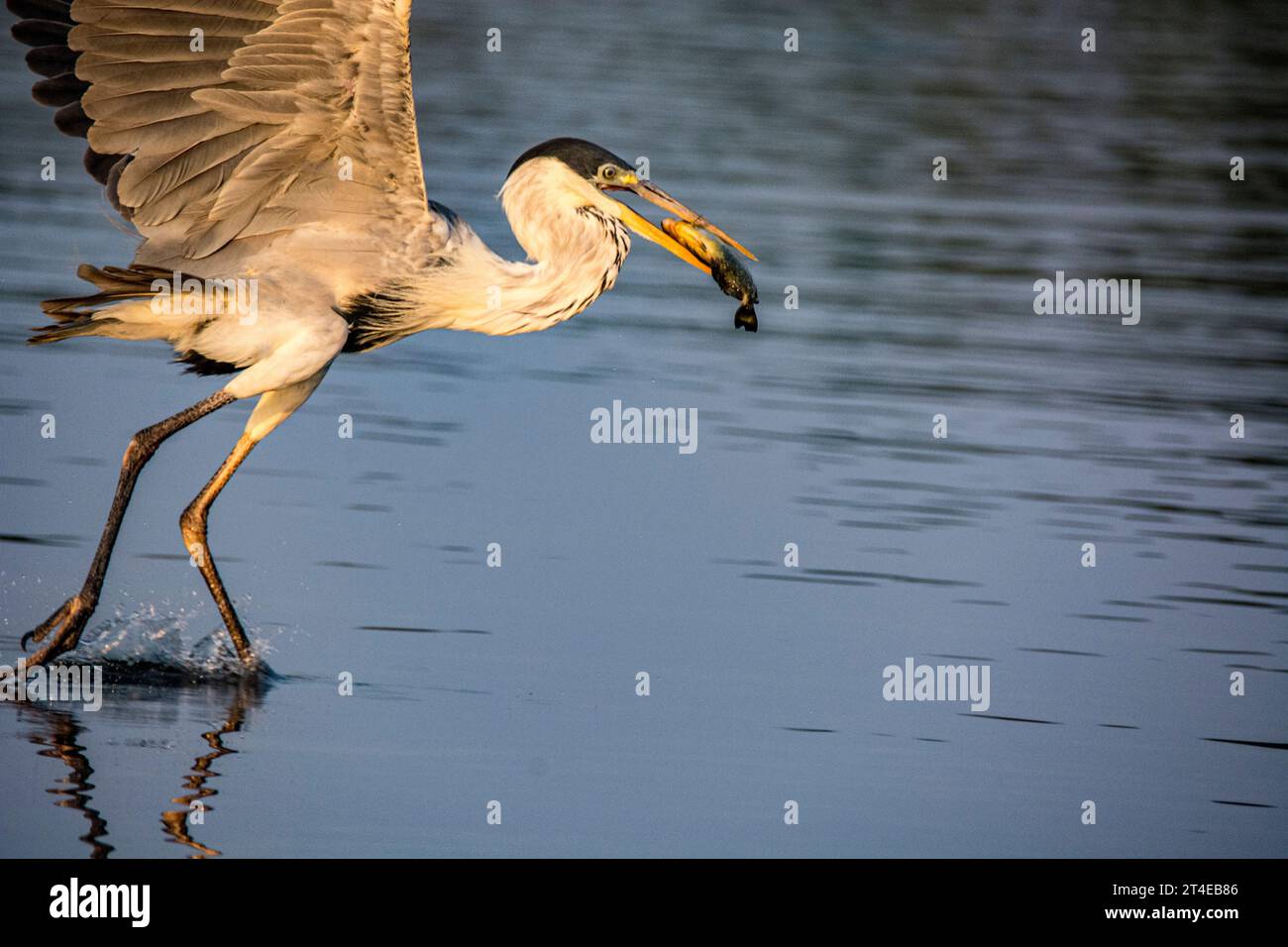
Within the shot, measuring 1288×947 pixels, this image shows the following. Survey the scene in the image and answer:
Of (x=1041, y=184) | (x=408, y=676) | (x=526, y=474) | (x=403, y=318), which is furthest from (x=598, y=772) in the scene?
(x=1041, y=184)

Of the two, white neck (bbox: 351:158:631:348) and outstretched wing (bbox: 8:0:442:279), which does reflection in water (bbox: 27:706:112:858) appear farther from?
white neck (bbox: 351:158:631:348)

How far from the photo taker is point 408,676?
8.35 metres

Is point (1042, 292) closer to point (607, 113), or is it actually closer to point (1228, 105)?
point (607, 113)

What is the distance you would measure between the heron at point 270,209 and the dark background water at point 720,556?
0.91m

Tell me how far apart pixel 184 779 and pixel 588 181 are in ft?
10.9

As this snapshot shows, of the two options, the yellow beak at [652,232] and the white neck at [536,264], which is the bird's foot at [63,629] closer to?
the white neck at [536,264]

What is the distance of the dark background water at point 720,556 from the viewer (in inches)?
290
